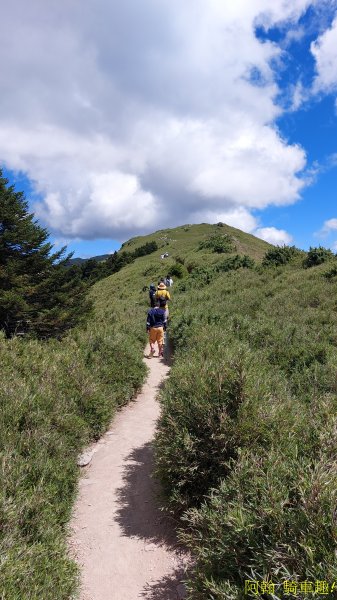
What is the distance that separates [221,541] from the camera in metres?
3.71

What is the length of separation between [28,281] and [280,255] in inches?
846

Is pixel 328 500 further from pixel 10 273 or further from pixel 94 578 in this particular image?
pixel 10 273

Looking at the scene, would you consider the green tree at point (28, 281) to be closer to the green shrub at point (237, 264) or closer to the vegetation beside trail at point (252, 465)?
the green shrub at point (237, 264)

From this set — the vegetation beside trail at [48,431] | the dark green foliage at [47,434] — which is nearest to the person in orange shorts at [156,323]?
the vegetation beside trail at [48,431]

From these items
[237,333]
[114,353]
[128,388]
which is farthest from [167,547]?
[237,333]

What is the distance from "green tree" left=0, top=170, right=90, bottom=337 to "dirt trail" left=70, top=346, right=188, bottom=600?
1935 cm

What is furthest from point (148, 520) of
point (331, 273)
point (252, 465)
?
point (331, 273)

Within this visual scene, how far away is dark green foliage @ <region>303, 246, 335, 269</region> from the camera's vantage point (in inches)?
1032

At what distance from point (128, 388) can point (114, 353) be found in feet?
3.81

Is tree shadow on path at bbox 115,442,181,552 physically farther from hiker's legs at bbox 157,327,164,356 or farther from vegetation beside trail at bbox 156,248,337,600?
hiker's legs at bbox 157,327,164,356

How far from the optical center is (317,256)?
26.6 meters

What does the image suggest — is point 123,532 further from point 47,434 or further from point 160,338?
point 160,338

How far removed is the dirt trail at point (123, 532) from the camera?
4.66 m

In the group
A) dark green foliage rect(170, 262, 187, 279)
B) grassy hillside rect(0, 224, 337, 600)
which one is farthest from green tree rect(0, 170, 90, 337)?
grassy hillside rect(0, 224, 337, 600)
